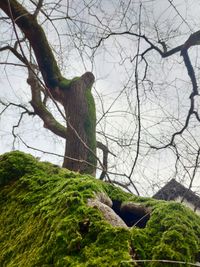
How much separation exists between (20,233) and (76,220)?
1.32ft

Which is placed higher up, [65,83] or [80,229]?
[65,83]

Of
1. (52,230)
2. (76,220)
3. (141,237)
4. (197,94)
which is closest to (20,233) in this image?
(52,230)

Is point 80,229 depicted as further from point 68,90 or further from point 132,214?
point 68,90

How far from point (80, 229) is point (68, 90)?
4322 mm

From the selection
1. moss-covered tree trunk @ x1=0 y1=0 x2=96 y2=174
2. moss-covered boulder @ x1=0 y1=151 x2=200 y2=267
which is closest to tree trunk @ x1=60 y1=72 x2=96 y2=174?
moss-covered tree trunk @ x1=0 y1=0 x2=96 y2=174

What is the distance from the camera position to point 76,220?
56.3 inches

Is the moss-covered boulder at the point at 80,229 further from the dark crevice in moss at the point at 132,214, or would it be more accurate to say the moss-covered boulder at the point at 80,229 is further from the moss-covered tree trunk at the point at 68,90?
the moss-covered tree trunk at the point at 68,90

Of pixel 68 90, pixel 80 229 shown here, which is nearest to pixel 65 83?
pixel 68 90

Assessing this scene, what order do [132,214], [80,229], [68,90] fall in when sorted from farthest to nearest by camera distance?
[68,90]
[132,214]
[80,229]

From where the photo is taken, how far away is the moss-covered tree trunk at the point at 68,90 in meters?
4.99

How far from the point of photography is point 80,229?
140 cm

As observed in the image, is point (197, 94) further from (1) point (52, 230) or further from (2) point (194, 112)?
(1) point (52, 230)

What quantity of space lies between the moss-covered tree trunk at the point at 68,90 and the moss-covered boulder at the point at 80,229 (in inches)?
113

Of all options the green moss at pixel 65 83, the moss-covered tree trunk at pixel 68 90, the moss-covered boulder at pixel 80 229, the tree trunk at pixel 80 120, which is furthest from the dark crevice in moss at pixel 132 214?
the green moss at pixel 65 83
